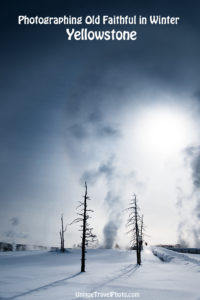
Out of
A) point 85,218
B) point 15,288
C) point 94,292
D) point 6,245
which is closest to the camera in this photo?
point 94,292

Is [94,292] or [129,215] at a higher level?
[129,215]

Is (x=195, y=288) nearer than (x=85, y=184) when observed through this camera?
Yes

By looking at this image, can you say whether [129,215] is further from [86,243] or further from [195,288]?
[195,288]

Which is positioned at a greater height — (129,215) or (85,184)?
(85,184)

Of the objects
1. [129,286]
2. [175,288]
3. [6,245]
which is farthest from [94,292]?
[6,245]

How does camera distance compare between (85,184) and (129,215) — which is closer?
(85,184)

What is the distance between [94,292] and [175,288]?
13.8 feet

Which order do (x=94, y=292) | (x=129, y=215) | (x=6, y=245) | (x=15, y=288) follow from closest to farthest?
(x=94, y=292), (x=15, y=288), (x=129, y=215), (x=6, y=245)

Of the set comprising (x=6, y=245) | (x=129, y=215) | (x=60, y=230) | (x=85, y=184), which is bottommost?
(x=6, y=245)

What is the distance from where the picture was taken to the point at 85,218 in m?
23.6

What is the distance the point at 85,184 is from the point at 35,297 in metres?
14.1

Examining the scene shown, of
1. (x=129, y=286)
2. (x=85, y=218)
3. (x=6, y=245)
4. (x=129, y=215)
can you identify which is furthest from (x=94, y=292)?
(x=6, y=245)

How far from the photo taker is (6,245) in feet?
492

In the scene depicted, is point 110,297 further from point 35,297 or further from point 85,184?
point 85,184
